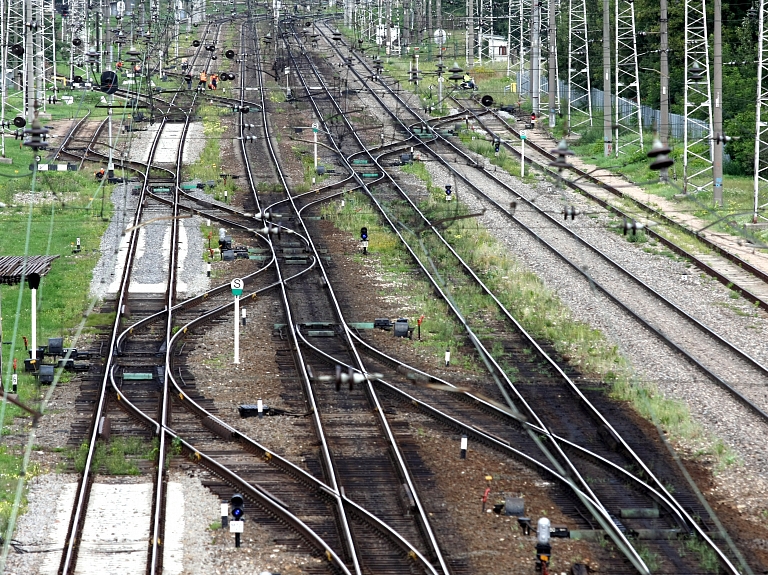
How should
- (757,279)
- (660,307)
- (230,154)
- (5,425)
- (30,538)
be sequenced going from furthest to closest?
1. (230,154)
2. (757,279)
3. (660,307)
4. (5,425)
5. (30,538)

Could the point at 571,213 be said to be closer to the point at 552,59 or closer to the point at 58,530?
the point at 58,530

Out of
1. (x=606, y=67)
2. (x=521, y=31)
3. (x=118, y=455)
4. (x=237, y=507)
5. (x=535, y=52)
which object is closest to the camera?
(x=237, y=507)

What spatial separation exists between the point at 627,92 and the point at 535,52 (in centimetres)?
743

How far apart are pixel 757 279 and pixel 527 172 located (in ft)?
50.1

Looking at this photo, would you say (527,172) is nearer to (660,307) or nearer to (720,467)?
(660,307)

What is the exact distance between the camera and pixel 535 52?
49000 mm

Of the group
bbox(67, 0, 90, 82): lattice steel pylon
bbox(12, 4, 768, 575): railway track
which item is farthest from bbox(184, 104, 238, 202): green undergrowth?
bbox(67, 0, 90, 82): lattice steel pylon

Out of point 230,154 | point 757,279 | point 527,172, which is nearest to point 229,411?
point 757,279

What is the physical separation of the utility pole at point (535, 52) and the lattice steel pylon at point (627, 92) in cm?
307

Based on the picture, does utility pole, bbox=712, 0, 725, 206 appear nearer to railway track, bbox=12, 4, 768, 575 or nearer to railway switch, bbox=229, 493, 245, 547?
railway track, bbox=12, 4, 768, 575

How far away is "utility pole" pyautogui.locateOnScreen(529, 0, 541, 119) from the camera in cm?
4778

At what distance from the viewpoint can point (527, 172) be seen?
42.4 metres

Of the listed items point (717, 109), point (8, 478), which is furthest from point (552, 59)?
point (8, 478)

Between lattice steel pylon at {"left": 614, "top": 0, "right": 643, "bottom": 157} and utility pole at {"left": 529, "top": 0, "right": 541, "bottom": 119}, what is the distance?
307cm
